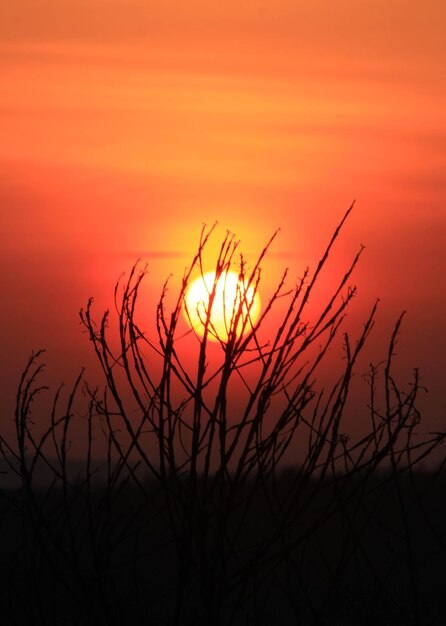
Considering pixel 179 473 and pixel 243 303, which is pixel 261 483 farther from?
pixel 243 303

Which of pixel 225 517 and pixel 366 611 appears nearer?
pixel 225 517

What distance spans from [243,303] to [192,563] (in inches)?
41.1

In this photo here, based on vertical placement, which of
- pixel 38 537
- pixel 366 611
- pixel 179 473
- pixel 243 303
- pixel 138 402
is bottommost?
pixel 366 611

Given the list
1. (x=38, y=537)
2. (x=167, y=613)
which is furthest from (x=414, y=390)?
(x=167, y=613)

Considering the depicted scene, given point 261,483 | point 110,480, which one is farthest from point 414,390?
point 110,480

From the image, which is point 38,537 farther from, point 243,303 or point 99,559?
point 243,303

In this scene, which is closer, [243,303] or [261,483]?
[261,483]

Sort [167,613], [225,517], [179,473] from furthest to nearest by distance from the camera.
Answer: [167,613] → [179,473] → [225,517]

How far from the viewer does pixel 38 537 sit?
11.3 feet

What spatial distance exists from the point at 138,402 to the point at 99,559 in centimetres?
62

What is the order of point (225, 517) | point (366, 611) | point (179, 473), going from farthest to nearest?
point (366, 611), point (179, 473), point (225, 517)

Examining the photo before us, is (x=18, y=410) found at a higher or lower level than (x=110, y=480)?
higher

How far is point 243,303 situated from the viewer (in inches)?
149

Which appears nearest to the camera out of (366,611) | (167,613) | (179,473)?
(179,473)
